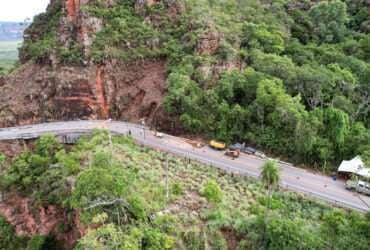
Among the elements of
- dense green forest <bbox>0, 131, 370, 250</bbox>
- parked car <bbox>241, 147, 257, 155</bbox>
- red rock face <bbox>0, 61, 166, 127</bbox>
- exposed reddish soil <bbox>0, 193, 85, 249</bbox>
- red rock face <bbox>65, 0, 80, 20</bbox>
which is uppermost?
red rock face <bbox>65, 0, 80, 20</bbox>

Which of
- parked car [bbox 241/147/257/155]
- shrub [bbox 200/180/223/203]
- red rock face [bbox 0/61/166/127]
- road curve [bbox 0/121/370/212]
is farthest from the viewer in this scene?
red rock face [bbox 0/61/166/127]

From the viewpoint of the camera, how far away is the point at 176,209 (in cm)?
3005

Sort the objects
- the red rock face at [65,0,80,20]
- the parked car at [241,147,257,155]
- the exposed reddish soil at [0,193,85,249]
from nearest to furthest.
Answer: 1. the exposed reddish soil at [0,193,85,249]
2. the parked car at [241,147,257,155]
3. the red rock face at [65,0,80,20]

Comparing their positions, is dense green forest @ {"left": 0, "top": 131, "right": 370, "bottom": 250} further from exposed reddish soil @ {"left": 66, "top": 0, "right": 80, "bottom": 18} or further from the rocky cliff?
exposed reddish soil @ {"left": 66, "top": 0, "right": 80, "bottom": 18}

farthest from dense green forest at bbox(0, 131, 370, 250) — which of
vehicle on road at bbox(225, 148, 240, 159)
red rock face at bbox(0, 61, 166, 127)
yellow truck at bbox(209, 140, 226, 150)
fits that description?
red rock face at bbox(0, 61, 166, 127)

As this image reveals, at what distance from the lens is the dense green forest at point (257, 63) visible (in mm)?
40531

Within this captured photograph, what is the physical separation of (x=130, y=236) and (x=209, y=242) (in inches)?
263

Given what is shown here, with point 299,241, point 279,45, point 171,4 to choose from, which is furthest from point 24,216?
point 279,45

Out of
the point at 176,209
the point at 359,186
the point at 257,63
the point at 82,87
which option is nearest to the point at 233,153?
the point at 176,209

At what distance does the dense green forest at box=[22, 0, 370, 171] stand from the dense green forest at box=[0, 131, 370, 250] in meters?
8.63

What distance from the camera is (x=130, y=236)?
24.9 meters

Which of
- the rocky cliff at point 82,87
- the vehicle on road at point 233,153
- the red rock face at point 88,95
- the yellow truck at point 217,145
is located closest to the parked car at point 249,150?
the vehicle on road at point 233,153

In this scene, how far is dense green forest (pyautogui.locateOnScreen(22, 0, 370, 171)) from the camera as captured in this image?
4053cm

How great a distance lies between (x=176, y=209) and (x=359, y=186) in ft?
62.5
